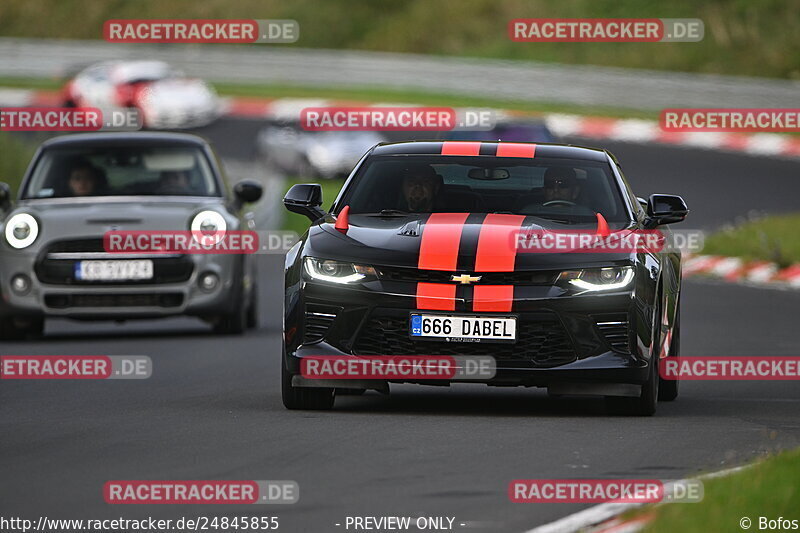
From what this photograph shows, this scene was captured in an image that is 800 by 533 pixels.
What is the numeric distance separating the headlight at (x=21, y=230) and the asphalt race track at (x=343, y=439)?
0.78 metres

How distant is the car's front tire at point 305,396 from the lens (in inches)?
386

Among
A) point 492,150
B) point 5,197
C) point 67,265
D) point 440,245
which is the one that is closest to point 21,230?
point 5,197

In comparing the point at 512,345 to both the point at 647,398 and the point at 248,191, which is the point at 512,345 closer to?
the point at 647,398

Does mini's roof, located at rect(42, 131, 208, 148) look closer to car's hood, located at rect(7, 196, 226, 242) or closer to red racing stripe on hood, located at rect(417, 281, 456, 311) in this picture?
car's hood, located at rect(7, 196, 226, 242)

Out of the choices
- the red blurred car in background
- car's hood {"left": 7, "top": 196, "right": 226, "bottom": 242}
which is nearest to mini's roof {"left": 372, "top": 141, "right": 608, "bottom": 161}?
car's hood {"left": 7, "top": 196, "right": 226, "bottom": 242}

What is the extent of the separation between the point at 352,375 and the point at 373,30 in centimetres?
4613

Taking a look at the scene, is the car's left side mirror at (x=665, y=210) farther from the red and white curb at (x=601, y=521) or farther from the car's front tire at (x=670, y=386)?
the red and white curb at (x=601, y=521)

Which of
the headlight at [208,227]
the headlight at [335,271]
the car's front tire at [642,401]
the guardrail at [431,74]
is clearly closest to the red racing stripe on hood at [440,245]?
the headlight at [335,271]

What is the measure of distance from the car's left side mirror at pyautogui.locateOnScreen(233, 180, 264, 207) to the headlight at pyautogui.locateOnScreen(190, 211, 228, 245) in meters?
0.52

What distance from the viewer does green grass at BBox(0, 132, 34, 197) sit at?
26125 mm

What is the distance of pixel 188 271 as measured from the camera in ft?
47.5

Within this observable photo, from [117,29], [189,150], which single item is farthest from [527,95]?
[189,150]

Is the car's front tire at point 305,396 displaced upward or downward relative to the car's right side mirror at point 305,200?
downward

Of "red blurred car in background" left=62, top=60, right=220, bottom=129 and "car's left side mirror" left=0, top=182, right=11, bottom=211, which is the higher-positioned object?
"car's left side mirror" left=0, top=182, right=11, bottom=211
